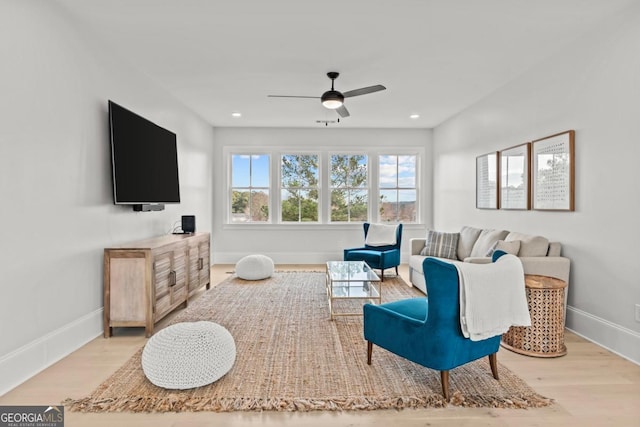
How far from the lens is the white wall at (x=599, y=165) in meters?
2.71

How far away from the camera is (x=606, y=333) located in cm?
289

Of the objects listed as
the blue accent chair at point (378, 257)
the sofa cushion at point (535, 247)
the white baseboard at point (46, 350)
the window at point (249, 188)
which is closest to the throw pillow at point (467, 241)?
the blue accent chair at point (378, 257)

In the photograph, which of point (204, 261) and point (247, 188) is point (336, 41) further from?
point (247, 188)

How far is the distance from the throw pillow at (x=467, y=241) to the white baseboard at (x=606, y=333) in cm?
144

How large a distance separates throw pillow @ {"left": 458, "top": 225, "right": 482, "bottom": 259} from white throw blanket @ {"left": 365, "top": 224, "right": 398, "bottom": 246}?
1246 mm

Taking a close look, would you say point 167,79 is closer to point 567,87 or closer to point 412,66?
point 412,66

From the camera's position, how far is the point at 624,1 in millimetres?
2604

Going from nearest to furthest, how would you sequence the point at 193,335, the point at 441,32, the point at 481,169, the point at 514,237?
the point at 193,335, the point at 441,32, the point at 514,237, the point at 481,169

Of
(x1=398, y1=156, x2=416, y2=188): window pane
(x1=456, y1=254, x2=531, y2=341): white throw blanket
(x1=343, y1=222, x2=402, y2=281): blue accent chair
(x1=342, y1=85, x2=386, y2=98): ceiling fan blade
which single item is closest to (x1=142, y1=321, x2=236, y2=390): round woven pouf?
(x1=456, y1=254, x2=531, y2=341): white throw blanket

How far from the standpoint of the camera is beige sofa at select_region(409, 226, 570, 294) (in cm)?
319

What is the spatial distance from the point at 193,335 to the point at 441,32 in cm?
316

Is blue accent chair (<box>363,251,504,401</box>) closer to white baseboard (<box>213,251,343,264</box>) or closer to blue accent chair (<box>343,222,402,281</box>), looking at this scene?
blue accent chair (<box>343,222,402,281</box>)

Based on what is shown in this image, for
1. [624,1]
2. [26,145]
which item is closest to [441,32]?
[624,1]
